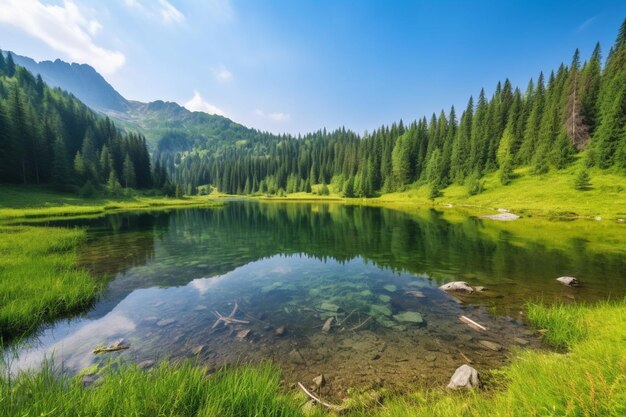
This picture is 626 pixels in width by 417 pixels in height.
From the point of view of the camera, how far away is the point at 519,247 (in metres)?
25.3

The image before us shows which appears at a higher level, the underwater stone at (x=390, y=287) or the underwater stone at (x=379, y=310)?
the underwater stone at (x=390, y=287)

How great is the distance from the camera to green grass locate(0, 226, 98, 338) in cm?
966

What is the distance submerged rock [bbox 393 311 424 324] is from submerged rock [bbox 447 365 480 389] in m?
4.15

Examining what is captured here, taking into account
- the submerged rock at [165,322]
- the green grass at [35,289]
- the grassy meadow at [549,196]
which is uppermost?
the grassy meadow at [549,196]

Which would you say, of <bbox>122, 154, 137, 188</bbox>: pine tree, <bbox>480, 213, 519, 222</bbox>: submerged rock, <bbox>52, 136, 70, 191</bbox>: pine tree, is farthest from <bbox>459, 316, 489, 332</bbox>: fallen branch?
<bbox>122, 154, 137, 188</bbox>: pine tree

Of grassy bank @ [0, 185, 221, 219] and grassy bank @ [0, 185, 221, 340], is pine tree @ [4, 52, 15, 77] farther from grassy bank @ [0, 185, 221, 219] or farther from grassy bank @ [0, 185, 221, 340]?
grassy bank @ [0, 185, 221, 340]

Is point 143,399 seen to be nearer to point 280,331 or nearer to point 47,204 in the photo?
point 280,331

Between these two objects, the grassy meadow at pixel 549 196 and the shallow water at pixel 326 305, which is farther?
the grassy meadow at pixel 549 196

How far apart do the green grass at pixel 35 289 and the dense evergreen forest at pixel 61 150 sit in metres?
73.9

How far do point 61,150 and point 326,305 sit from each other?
99758mm

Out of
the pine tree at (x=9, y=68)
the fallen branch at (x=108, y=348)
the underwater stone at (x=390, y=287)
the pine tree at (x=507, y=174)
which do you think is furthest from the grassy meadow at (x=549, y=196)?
the pine tree at (x=9, y=68)

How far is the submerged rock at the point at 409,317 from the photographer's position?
11626 mm

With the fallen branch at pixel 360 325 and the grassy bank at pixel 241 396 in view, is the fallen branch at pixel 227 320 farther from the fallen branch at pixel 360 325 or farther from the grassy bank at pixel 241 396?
the grassy bank at pixel 241 396

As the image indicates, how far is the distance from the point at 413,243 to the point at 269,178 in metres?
165
